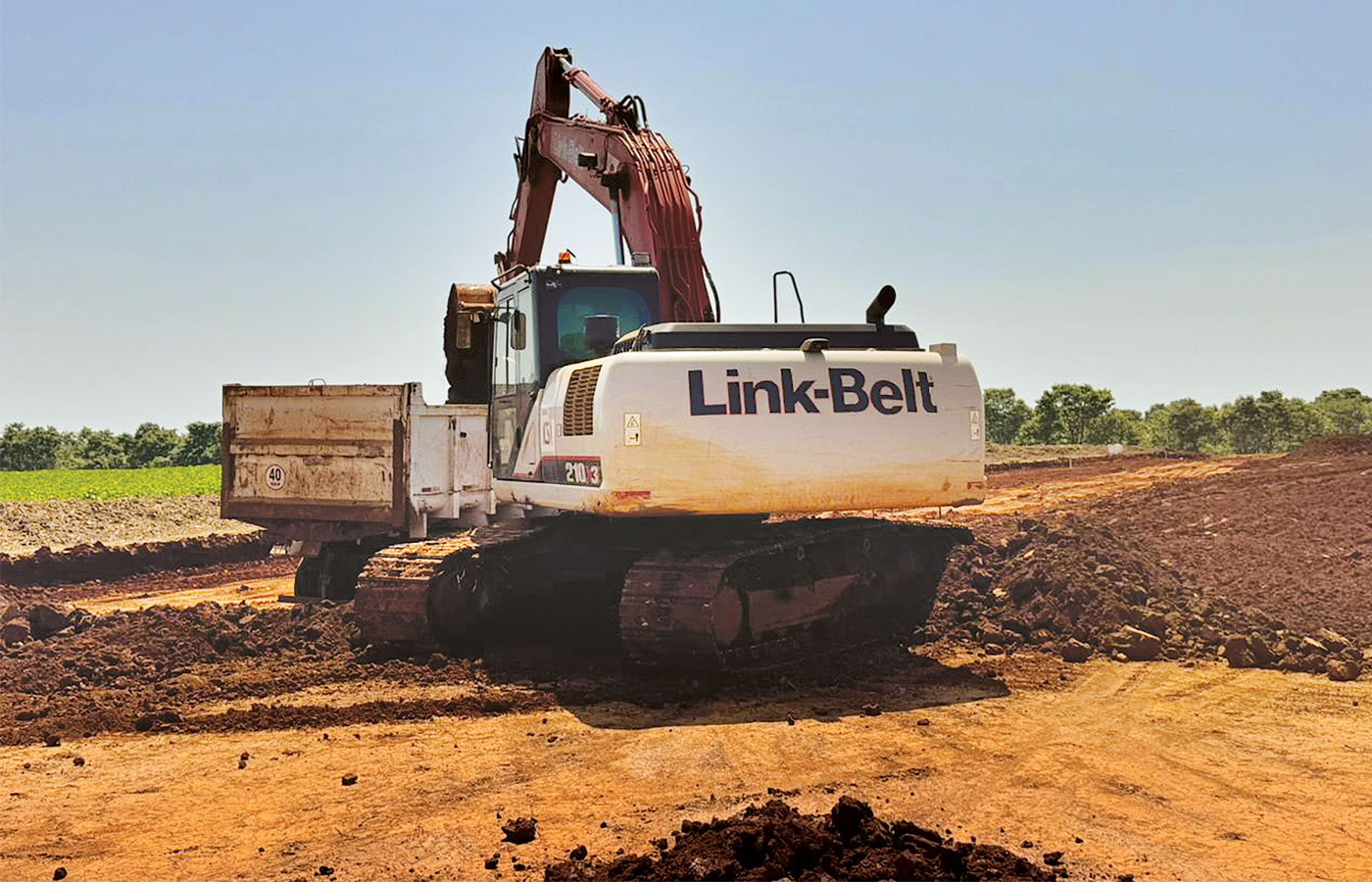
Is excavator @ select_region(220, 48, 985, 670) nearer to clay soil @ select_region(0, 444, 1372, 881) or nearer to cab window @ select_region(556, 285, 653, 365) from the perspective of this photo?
cab window @ select_region(556, 285, 653, 365)

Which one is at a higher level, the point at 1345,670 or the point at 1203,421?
the point at 1203,421

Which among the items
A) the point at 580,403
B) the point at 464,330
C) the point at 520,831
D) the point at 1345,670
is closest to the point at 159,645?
the point at 464,330

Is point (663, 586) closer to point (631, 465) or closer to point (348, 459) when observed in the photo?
point (631, 465)

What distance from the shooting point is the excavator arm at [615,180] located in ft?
39.5

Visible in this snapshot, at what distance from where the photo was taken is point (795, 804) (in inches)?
258

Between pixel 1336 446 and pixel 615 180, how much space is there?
28.5m

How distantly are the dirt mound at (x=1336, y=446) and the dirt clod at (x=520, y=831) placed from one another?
30.8m

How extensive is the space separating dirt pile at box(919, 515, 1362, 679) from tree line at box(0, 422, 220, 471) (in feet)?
253

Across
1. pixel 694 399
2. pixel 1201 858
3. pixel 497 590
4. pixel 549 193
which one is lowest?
pixel 1201 858

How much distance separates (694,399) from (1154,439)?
66.9 m

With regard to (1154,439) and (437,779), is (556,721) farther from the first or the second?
(1154,439)

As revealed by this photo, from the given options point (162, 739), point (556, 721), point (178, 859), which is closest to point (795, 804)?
point (556, 721)

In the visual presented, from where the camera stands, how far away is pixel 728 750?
7.77 metres

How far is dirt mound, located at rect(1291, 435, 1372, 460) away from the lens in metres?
32.3
